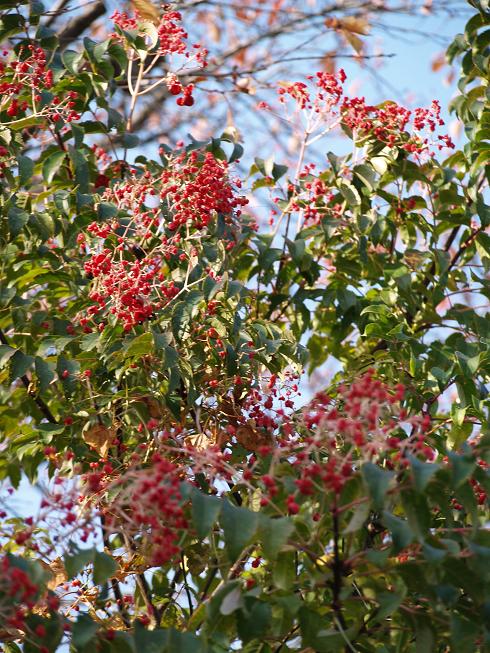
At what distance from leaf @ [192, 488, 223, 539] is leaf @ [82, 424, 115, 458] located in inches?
28.7

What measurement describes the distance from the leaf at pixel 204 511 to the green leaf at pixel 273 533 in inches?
3.1

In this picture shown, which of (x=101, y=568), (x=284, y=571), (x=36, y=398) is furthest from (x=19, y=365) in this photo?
(x=284, y=571)

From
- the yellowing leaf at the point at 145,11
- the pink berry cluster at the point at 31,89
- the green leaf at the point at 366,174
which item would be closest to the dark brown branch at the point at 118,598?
the pink berry cluster at the point at 31,89

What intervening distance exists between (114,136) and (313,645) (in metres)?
1.81

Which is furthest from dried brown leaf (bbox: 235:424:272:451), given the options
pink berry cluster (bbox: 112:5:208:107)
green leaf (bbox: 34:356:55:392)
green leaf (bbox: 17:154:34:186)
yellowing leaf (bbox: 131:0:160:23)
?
yellowing leaf (bbox: 131:0:160:23)

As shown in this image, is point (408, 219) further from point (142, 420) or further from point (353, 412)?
point (353, 412)

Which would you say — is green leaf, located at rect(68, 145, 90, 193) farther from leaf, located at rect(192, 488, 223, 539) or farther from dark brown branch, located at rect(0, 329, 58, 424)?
leaf, located at rect(192, 488, 223, 539)

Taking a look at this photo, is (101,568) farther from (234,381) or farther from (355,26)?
(355,26)

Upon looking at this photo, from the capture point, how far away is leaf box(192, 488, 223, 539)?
1.56m

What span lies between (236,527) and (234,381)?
760 millimetres

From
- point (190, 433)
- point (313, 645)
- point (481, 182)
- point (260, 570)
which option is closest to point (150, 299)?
point (190, 433)

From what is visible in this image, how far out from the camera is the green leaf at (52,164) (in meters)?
2.68

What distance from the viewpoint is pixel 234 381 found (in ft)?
7.63

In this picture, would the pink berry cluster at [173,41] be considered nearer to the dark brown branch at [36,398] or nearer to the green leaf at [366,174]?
the green leaf at [366,174]
